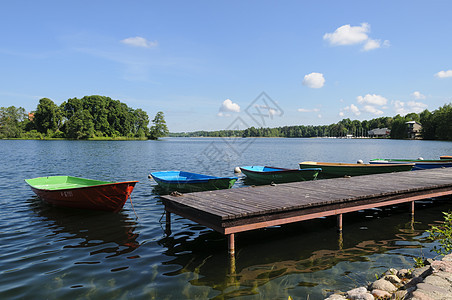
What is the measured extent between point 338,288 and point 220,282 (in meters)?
2.17

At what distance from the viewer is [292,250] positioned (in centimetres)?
725

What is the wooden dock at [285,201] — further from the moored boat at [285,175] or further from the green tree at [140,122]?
the green tree at [140,122]

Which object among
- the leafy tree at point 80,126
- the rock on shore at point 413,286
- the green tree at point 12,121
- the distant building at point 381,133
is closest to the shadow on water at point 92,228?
the rock on shore at point 413,286

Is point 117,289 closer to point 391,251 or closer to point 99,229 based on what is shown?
point 99,229

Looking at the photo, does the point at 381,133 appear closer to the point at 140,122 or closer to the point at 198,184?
the point at 140,122

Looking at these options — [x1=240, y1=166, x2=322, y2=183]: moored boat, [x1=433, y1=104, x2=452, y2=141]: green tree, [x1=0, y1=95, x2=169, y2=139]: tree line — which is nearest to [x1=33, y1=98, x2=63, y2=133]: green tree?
[x1=0, y1=95, x2=169, y2=139]: tree line

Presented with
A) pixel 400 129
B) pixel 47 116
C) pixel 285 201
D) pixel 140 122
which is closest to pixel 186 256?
pixel 285 201

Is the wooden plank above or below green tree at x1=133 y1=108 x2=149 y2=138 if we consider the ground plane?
below

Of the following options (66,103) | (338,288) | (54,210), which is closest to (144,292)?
(338,288)

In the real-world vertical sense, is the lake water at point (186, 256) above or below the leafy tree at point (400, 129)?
below

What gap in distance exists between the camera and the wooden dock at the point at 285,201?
262 inches

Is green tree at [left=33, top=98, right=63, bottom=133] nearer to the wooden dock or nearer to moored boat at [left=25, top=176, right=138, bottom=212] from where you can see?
moored boat at [left=25, top=176, right=138, bottom=212]

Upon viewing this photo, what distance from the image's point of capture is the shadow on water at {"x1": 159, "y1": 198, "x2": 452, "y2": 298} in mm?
5742

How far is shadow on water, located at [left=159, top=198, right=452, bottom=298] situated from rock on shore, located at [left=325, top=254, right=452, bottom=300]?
2.31ft
